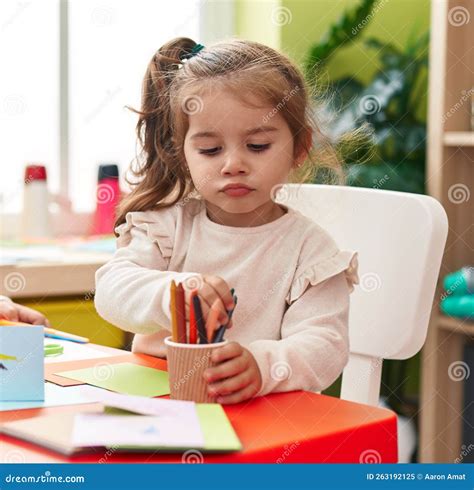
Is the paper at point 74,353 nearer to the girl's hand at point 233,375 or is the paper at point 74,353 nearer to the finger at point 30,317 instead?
the finger at point 30,317

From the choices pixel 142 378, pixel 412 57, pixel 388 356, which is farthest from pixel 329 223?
pixel 412 57

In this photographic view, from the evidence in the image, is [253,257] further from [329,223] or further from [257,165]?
[329,223]

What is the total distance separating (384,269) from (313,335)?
0.91ft

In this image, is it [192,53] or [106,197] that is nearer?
[192,53]

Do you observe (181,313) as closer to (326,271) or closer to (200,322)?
(200,322)

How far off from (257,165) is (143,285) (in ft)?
0.60

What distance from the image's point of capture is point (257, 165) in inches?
41.1

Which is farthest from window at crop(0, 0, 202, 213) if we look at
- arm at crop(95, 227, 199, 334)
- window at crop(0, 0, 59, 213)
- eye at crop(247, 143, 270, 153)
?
eye at crop(247, 143, 270, 153)

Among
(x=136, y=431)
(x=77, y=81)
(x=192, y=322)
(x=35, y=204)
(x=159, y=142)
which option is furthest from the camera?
(x=77, y=81)

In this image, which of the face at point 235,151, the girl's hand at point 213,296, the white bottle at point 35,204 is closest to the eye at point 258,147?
the face at point 235,151

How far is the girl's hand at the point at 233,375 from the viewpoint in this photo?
879mm

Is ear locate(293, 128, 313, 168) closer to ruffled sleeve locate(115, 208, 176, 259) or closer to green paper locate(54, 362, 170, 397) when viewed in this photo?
ruffled sleeve locate(115, 208, 176, 259)

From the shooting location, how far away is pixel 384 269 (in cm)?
127

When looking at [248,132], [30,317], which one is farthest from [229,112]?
[30,317]
